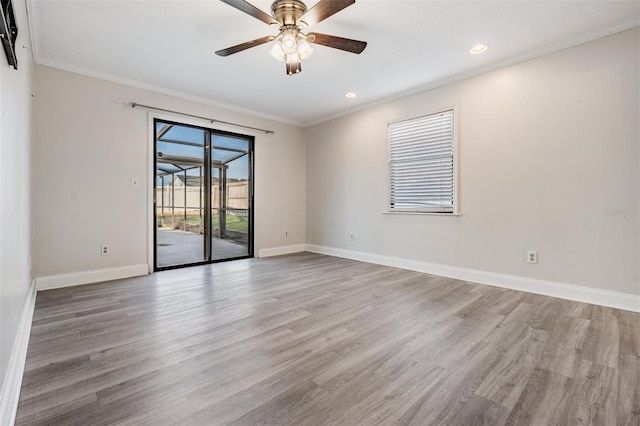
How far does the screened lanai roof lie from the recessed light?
3.64 metres

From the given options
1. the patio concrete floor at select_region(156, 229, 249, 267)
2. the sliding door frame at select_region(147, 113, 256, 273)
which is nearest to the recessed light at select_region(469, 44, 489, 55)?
the sliding door frame at select_region(147, 113, 256, 273)

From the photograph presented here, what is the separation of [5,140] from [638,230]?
446cm

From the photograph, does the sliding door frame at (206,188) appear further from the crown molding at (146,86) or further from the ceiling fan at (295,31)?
the ceiling fan at (295,31)

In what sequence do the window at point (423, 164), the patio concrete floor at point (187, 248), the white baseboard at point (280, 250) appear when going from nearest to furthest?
the window at point (423, 164) < the patio concrete floor at point (187, 248) < the white baseboard at point (280, 250)

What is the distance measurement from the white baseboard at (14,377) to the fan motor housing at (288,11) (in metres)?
2.74

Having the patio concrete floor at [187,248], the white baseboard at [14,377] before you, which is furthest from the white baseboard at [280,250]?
the white baseboard at [14,377]

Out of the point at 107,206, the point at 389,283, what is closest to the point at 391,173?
the point at 389,283

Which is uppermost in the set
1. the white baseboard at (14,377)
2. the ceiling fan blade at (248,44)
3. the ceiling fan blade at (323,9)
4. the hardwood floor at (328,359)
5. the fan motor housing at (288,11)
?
the fan motor housing at (288,11)

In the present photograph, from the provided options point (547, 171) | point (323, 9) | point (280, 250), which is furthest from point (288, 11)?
point (280, 250)

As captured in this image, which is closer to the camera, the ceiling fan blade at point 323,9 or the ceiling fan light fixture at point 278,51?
the ceiling fan blade at point 323,9

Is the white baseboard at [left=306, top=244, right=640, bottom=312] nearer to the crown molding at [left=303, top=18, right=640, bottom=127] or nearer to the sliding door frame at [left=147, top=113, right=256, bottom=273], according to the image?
the sliding door frame at [left=147, top=113, right=256, bottom=273]

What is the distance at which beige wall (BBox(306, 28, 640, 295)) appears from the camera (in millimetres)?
2711

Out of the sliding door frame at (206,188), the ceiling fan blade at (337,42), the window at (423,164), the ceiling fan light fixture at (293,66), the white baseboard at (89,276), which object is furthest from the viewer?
the sliding door frame at (206,188)

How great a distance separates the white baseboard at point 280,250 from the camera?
5.39 m
